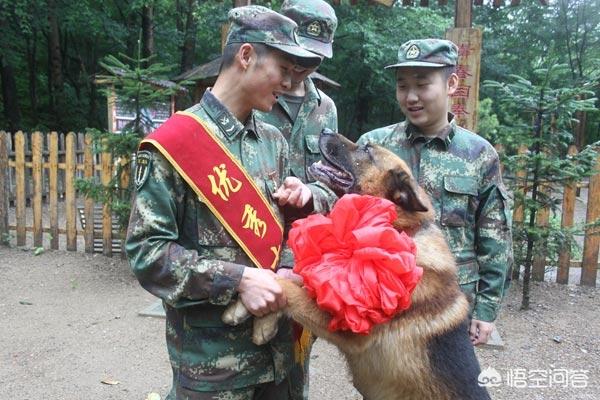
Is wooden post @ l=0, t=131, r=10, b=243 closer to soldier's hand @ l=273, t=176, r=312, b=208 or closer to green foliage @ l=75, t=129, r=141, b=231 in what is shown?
green foliage @ l=75, t=129, r=141, b=231

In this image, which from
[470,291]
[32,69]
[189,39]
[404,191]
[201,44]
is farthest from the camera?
[32,69]

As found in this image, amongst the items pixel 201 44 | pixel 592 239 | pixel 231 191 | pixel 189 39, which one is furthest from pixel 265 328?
pixel 201 44

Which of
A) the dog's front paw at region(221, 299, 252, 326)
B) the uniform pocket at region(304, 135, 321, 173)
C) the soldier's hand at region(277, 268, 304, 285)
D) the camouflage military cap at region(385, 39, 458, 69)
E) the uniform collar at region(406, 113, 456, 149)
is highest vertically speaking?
the camouflage military cap at region(385, 39, 458, 69)

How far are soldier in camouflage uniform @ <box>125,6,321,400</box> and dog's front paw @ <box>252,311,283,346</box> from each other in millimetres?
73

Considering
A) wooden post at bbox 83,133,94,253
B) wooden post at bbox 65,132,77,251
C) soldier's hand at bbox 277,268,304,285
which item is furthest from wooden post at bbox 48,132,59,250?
soldier's hand at bbox 277,268,304,285

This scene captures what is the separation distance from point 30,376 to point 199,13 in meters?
14.1

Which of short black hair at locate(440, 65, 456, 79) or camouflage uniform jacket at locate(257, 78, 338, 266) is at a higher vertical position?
short black hair at locate(440, 65, 456, 79)

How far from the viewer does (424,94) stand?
2.83 meters

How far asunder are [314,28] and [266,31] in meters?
1.39

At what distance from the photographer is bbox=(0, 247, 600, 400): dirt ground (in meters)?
4.63

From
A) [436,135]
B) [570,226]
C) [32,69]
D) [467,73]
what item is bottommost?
[570,226]

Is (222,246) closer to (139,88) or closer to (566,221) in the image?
(139,88)

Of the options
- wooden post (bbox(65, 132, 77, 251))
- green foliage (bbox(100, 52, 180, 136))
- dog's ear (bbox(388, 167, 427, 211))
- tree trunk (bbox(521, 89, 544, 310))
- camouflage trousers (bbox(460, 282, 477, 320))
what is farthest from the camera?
wooden post (bbox(65, 132, 77, 251))

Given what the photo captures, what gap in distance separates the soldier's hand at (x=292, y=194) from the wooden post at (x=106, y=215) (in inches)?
252
